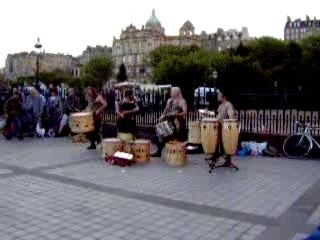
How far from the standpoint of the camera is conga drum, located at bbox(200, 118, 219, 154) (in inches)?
436

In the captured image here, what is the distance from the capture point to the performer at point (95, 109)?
1438cm

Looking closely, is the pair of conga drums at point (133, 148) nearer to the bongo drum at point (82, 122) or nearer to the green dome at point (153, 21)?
the bongo drum at point (82, 122)

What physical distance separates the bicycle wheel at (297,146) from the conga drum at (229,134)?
2.99 meters

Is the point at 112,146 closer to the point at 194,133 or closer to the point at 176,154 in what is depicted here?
the point at 176,154

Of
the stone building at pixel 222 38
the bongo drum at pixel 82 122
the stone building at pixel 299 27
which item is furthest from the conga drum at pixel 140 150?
the stone building at pixel 299 27

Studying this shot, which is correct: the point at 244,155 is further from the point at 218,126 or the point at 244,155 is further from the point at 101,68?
the point at 101,68

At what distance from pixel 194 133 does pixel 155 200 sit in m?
4.74

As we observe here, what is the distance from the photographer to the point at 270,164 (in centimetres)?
1206

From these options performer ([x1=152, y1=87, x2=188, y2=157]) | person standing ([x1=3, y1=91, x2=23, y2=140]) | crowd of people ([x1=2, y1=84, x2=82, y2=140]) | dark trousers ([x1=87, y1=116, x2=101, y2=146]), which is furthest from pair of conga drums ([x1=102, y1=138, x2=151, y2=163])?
person standing ([x1=3, y1=91, x2=23, y2=140])

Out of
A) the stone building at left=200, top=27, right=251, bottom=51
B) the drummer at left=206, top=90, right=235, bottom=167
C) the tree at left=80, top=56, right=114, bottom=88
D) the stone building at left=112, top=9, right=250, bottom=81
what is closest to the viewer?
the drummer at left=206, top=90, right=235, bottom=167

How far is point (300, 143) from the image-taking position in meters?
13.2

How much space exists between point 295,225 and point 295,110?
739cm

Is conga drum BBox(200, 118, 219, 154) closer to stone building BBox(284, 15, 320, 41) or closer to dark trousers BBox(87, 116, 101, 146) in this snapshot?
dark trousers BBox(87, 116, 101, 146)

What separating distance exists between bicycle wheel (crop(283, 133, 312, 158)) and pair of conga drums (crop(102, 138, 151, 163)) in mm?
4079
